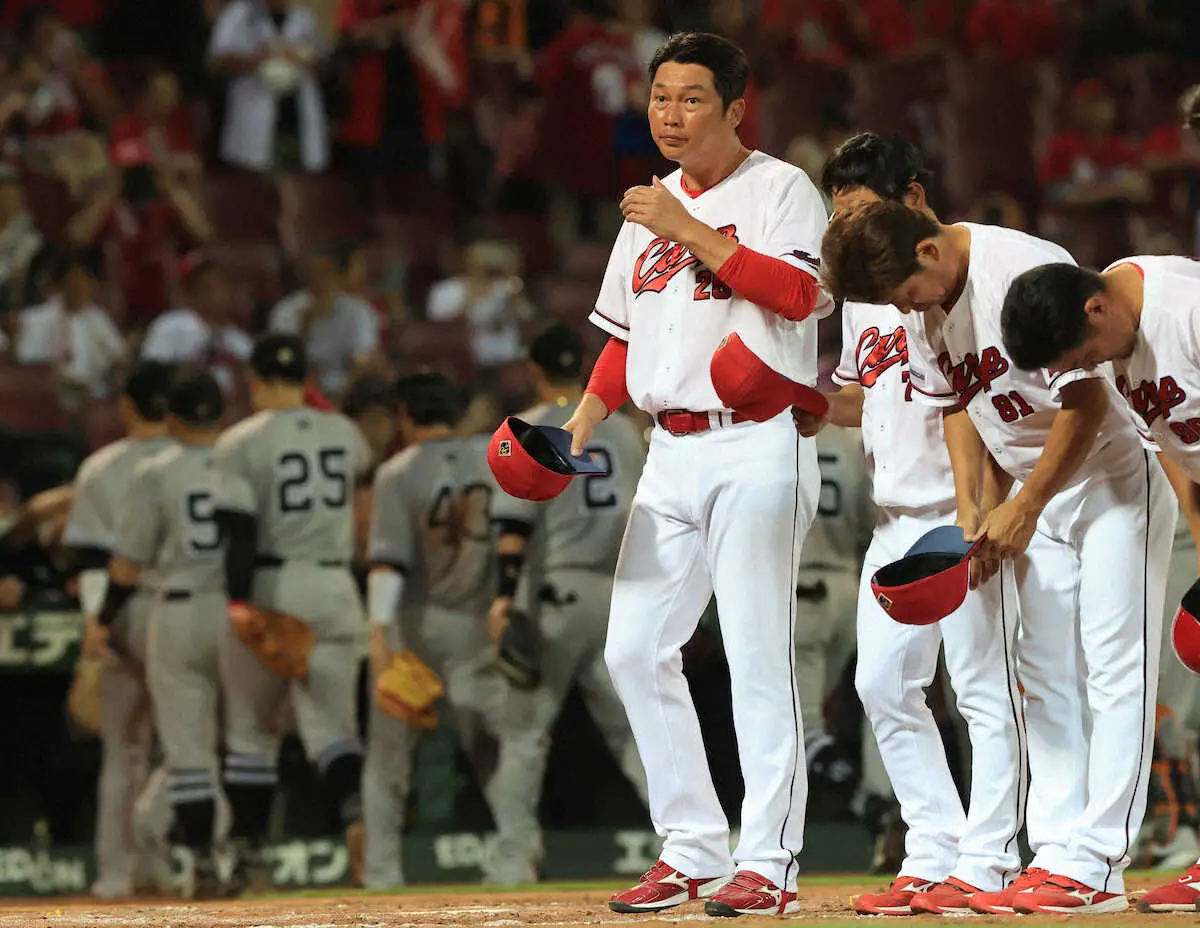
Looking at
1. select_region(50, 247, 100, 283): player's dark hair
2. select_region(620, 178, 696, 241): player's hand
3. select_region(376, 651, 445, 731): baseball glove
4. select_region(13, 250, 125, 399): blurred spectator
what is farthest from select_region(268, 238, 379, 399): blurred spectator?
select_region(620, 178, 696, 241): player's hand

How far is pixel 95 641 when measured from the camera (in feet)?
24.8

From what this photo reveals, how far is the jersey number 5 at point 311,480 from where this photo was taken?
7594 millimetres

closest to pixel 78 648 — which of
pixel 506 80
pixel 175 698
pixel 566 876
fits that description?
pixel 175 698

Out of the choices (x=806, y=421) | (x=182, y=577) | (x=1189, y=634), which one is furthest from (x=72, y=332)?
(x=1189, y=634)

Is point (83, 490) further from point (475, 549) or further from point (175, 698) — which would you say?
point (475, 549)

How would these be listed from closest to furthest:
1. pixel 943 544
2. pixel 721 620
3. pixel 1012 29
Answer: pixel 943 544 < pixel 721 620 < pixel 1012 29

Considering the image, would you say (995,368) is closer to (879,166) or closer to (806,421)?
(806,421)

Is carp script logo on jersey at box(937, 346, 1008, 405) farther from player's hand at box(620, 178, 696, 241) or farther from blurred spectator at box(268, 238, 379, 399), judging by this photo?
blurred spectator at box(268, 238, 379, 399)

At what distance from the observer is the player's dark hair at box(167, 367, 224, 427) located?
7812mm

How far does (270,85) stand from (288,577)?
207 inches

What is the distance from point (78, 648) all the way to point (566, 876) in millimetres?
2313

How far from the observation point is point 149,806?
25.7ft

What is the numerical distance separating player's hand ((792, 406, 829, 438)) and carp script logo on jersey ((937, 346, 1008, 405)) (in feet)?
1.26

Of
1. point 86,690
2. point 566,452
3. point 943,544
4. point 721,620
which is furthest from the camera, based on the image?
point 86,690
